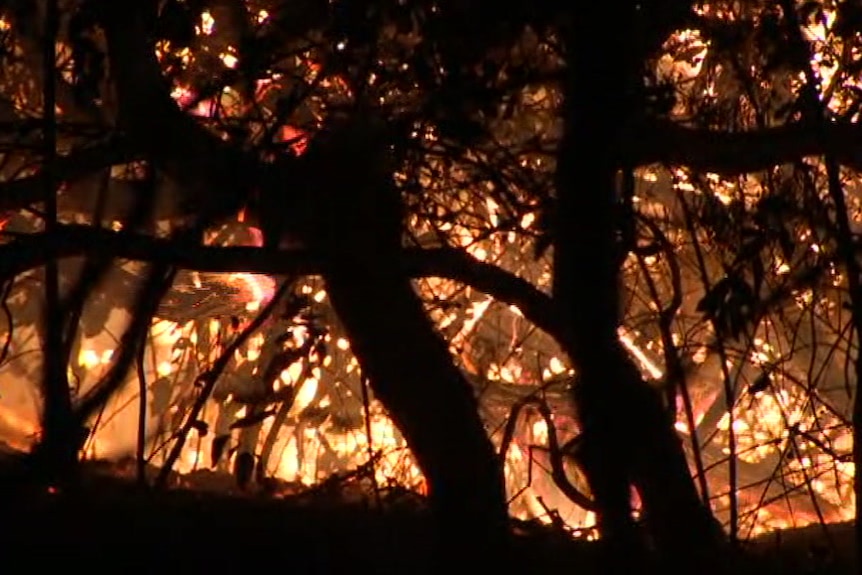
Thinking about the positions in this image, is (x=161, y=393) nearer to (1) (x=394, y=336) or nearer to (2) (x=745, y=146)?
(1) (x=394, y=336)

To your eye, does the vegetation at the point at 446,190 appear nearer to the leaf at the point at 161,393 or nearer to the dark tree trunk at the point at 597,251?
the dark tree trunk at the point at 597,251

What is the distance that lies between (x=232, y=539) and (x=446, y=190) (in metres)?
1.60

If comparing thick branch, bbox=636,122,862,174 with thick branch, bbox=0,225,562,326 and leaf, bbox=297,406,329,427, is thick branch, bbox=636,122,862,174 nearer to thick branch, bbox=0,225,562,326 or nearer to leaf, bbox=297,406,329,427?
thick branch, bbox=0,225,562,326

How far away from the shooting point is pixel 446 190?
4668mm

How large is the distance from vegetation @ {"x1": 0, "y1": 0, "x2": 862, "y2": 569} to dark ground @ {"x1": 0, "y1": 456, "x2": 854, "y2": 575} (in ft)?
0.43

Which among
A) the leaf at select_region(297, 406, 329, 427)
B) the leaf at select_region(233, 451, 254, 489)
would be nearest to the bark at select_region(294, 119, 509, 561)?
the leaf at select_region(233, 451, 254, 489)

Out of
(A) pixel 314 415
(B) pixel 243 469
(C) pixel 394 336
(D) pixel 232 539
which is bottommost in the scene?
(D) pixel 232 539

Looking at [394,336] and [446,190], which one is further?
[446,190]

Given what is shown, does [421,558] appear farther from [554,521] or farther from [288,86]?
[288,86]

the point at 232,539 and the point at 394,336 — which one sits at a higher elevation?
the point at 394,336

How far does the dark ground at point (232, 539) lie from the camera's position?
3.44 metres

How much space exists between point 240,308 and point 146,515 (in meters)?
2.59

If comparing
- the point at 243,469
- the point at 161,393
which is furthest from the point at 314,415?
the point at 161,393

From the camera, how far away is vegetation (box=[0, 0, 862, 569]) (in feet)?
11.1
